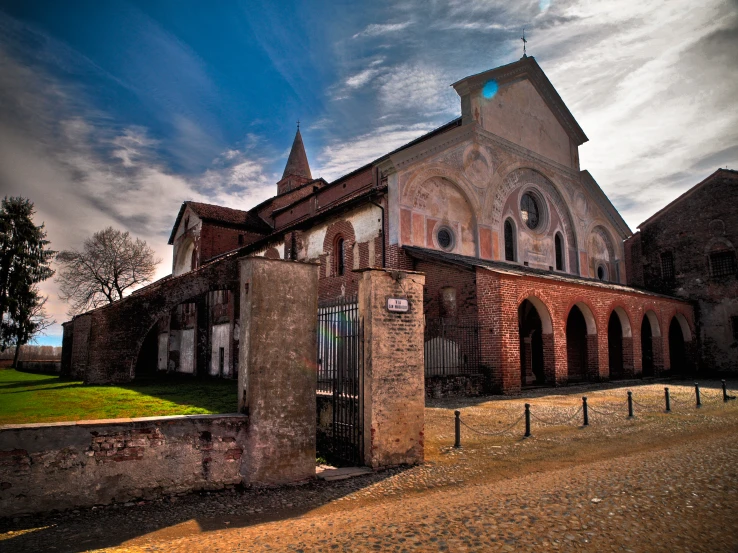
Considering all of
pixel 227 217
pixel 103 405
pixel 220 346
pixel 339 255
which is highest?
pixel 227 217

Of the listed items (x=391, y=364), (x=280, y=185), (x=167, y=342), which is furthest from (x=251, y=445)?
(x=280, y=185)

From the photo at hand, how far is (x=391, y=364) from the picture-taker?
661 centimetres

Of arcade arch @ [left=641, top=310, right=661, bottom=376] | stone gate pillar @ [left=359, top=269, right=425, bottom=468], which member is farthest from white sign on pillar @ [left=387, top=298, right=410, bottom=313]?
arcade arch @ [left=641, top=310, right=661, bottom=376]

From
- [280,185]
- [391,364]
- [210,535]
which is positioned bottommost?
[210,535]

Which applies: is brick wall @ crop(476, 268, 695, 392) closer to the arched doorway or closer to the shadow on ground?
the arched doorway

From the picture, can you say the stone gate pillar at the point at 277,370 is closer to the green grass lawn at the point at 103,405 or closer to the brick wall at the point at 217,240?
the green grass lawn at the point at 103,405

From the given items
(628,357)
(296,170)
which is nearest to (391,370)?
(628,357)

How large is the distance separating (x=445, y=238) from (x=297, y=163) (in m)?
25.9

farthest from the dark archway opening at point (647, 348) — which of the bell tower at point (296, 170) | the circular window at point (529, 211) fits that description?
the bell tower at point (296, 170)

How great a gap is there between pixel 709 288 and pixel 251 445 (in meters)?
26.3

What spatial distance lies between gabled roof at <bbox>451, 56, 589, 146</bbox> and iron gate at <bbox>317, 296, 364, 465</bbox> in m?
16.3

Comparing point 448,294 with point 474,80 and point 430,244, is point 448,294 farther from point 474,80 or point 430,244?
point 474,80

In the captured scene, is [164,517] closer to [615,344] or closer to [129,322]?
[129,322]

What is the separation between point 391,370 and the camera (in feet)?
21.6
